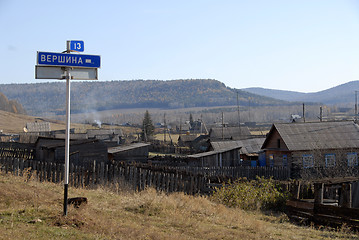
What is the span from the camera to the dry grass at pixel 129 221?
882cm

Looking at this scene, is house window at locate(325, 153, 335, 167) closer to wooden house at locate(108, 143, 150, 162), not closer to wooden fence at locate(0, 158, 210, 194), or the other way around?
wooden house at locate(108, 143, 150, 162)

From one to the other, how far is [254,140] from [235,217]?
1528 inches

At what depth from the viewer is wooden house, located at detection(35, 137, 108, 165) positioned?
26.4 m

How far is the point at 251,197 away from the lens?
16281 mm

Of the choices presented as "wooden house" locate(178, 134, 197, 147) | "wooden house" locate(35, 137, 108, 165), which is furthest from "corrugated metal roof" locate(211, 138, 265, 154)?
"wooden house" locate(178, 134, 197, 147)

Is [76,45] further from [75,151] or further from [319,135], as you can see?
[319,135]

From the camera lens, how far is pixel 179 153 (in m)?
68.0

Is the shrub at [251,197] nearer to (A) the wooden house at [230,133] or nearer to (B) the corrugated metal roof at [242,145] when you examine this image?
(B) the corrugated metal roof at [242,145]

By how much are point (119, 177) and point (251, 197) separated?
6306 mm

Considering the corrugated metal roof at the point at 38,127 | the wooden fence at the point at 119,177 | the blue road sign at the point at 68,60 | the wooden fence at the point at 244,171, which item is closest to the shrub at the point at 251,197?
the wooden fence at the point at 119,177

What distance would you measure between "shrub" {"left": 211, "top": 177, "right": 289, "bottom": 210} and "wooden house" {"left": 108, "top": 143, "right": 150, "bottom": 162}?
2099 cm

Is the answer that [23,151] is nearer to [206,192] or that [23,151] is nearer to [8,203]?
[206,192]

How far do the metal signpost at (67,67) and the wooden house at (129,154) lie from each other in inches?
1054

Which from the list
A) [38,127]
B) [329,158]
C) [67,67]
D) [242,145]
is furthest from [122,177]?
[38,127]
